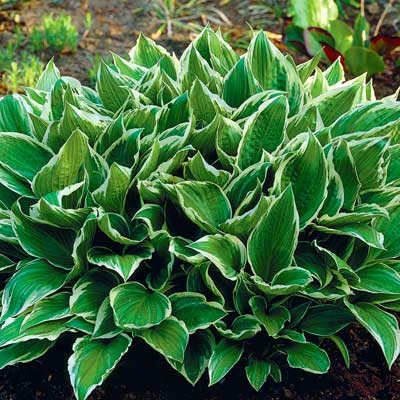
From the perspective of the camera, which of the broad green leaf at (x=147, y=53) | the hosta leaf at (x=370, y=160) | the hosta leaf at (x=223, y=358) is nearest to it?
the hosta leaf at (x=223, y=358)

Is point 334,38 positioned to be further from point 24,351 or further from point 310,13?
point 24,351

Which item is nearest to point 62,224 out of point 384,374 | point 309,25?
point 384,374

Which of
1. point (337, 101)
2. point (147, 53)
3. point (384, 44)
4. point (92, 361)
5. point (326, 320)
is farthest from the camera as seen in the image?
point (384, 44)

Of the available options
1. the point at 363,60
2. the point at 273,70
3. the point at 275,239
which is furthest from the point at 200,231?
the point at 363,60

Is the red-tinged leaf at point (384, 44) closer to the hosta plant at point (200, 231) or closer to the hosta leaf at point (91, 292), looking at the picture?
the hosta plant at point (200, 231)

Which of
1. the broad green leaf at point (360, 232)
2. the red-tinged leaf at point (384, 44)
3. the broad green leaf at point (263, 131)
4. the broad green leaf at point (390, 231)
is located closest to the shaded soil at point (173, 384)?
the broad green leaf at point (390, 231)

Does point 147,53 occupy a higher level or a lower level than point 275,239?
higher

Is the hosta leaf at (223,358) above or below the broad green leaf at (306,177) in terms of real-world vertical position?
below
